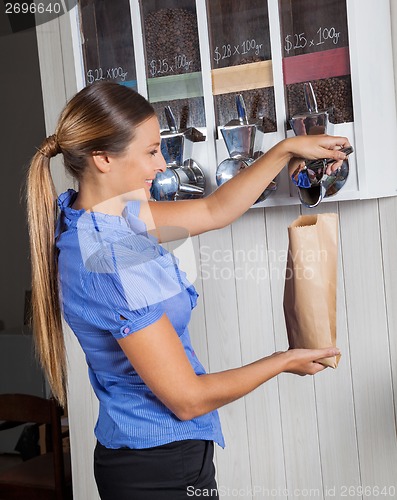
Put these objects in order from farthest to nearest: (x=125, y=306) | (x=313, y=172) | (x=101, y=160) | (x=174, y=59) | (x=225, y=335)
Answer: (x=225, y=335) < (x=174, y=59) < (x=313, y=172) < (x=101, y=160) < (x=125, y=306)

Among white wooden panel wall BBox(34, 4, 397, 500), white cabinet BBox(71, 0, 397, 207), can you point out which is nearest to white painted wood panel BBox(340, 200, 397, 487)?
white wooden panel wall BBox(34, 4, 397, 500)

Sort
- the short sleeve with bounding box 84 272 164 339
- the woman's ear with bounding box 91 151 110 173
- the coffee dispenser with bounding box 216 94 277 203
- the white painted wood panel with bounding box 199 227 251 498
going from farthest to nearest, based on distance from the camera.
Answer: the white painted wood panel with bounding box 199 227 251 498 → the coffee dispenser with bounding box 216 94 277 203 → the woman's ear with bounding box 91 151 110 173 → the short sleeve with bounding box 84 272 164 339

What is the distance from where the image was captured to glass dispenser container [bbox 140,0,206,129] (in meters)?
1.64

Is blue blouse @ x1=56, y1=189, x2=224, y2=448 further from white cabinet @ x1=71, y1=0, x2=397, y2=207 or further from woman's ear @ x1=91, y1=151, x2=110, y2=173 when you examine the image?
white cabinet @ x1=71, y1=0, x2=397, y2=207

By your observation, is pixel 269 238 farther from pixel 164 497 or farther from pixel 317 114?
pixel 164 497

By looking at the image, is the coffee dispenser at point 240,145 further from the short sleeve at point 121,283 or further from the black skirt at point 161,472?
the black skirt at point 161,472

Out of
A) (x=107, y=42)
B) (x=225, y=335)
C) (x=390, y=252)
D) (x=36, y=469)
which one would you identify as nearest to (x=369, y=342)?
(x=390, y=252)

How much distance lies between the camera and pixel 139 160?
130 centimetres

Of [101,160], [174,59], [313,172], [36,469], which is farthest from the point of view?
[36,469]

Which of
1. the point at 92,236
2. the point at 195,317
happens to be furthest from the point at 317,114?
the point at 195,317

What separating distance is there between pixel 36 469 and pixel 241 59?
1779 millimetres

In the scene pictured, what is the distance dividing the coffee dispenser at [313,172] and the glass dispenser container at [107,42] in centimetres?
45

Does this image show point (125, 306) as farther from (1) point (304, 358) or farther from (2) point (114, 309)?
(1) point (304, 358)

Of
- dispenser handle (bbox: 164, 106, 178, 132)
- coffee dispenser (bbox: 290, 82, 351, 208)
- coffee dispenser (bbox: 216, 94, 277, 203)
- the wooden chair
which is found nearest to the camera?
coffee dispenser (bbox: 290, 82, 351, 208)
